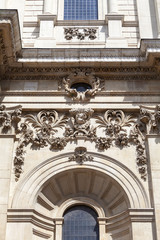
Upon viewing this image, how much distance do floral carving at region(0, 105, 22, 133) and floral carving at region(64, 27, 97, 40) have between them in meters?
4.32

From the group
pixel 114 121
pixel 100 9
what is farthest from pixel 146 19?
pixel 114 121

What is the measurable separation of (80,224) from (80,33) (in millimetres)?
7880

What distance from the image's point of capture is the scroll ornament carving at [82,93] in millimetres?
14180

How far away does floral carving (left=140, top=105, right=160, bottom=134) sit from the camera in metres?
13.4

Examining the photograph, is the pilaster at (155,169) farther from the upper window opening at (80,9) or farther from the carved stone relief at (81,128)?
the upper window opening at (80,9)

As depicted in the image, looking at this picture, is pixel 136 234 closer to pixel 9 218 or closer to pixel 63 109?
pixel 9 218

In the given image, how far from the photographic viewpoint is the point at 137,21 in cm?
1652

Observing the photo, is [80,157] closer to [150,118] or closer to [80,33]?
[150,118]

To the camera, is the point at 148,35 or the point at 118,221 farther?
the point at 148,35

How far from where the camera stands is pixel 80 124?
13789 mm

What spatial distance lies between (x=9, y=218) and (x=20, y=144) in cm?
266

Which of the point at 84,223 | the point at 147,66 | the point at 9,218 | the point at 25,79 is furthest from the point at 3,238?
the point at 147,66

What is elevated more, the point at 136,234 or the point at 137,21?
the point at 137,21

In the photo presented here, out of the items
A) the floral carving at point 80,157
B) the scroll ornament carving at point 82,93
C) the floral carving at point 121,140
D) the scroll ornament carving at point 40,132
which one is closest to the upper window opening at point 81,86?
the scroll ornament carving at point 82,93
